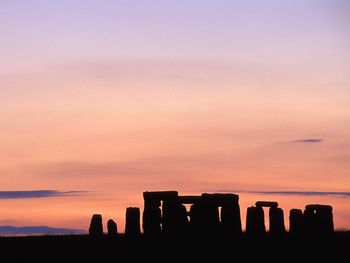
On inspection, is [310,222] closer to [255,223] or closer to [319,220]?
[319,220]

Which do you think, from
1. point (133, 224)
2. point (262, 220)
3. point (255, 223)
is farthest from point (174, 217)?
point (262, 220)

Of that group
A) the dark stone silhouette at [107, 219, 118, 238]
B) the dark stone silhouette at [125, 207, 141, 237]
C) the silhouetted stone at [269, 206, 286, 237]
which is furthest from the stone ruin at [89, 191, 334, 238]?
the dark stone silhouette at [107, 219, 118, 238]

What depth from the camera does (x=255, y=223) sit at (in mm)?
27469

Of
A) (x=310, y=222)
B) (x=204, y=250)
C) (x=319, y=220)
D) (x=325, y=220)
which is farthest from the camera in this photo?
(x=310, y=222)

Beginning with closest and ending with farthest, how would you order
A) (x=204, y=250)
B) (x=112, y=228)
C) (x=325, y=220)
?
1. (x=204, y=250)
2. (x=325, y=220)
3. (x=112, y=228)

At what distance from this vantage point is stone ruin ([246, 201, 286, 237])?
90.1 feet

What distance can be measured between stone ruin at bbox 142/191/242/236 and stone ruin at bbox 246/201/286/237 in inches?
71.4

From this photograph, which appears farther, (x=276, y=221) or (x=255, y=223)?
(x=276, y=221)

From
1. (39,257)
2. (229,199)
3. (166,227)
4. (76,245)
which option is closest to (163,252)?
(166,227)

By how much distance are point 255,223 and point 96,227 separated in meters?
4.61

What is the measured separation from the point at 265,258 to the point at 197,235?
6.29ft

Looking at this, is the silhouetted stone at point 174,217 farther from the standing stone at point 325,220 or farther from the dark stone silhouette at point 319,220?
the standing stone at point 325,220

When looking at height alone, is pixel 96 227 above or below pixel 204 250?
above

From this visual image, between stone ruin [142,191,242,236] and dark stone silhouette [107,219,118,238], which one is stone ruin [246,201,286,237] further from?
dark stone silhouette [107,219,118,238]
